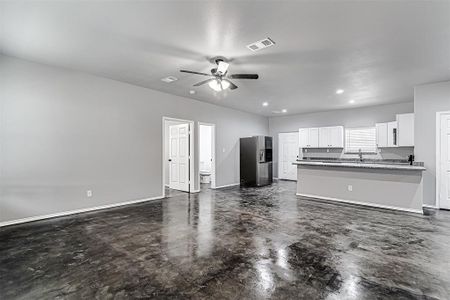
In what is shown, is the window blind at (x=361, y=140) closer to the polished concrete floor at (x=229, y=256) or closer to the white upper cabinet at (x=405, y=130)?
the white upper cabinet at (x=405, y=130)

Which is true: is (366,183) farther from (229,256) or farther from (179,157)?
(179,157)

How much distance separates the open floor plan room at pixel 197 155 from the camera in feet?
7.27

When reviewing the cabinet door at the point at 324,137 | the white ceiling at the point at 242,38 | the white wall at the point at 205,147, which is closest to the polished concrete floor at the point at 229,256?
the white ceiling at the point at 242,38

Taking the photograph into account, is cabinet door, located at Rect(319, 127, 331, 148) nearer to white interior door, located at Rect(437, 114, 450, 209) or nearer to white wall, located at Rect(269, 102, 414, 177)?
white wall, located at Rect(269, 102, 414, 177)

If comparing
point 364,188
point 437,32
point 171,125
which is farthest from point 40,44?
point 364,188

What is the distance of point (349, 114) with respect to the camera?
24.9 ft

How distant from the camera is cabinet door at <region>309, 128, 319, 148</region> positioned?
806 cm

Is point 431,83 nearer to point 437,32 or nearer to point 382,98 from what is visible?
point 382,98

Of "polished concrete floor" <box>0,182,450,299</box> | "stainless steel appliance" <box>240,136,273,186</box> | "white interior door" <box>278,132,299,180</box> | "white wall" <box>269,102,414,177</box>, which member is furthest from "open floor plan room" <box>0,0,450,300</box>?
"white interior door" <box>278,132,299,180</box>

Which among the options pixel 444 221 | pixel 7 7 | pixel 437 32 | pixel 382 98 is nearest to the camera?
pixel 7 7

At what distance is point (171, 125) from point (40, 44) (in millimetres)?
4111

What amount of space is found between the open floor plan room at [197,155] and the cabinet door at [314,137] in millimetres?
1667

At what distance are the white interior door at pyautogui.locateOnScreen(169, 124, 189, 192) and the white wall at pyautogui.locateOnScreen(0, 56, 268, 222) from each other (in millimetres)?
883

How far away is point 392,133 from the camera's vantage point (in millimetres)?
6352
